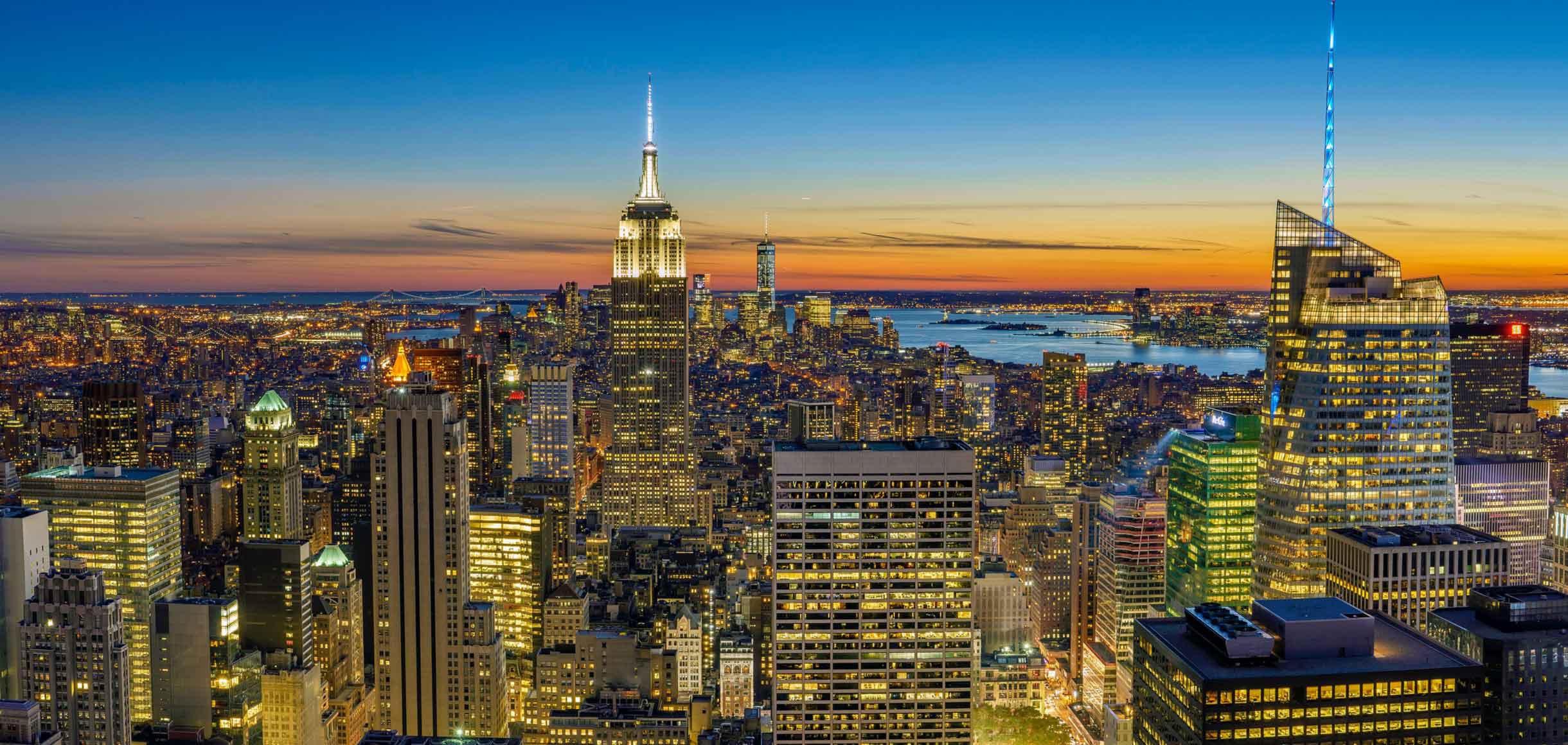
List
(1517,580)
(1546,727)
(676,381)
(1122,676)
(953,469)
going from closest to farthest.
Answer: (1546,727) → (953,469) → (1517,580) → (1122,676) → (676,381)

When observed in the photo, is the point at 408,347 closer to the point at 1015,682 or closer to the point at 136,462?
the point at 136,462

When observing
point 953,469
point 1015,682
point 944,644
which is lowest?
point 1015,682

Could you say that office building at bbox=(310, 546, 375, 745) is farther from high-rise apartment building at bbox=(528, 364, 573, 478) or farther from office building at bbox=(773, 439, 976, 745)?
high-rise apartment building at bbox=(528, 364, 573, 478)

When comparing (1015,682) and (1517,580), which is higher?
(1517,580)

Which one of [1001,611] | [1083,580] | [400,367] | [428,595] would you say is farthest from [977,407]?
[428,595]

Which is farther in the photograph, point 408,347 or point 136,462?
point 408,347

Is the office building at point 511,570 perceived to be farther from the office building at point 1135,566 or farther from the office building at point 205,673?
the office building at point 1135,566

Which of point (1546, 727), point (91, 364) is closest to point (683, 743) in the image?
point (1546, 727)

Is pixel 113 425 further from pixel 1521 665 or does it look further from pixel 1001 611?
pixel 1521 665
